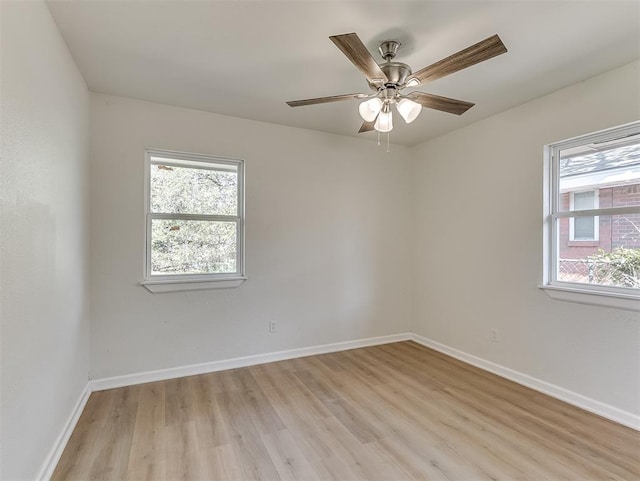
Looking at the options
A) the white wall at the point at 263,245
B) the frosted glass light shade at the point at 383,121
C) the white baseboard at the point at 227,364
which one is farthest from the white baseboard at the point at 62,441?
the frosted glass light shade at the point at 383,121

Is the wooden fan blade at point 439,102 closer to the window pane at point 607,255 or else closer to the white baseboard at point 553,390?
the window pane at point 607,255

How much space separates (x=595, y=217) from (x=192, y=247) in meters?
3.54

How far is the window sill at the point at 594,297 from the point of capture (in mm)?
2223

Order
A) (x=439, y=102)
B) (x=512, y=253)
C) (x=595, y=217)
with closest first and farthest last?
(x=439, y=102)
(x=595, y=217)
(x=512, y=253)

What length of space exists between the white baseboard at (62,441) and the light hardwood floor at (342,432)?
4 centimetres

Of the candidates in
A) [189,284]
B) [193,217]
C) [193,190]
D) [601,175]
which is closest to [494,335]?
[601,175]

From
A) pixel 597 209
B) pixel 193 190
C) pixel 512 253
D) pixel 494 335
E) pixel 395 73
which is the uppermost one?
pixel 395 73

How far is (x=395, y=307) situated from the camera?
13.5 ft

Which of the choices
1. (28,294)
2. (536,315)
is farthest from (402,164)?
(28,294)

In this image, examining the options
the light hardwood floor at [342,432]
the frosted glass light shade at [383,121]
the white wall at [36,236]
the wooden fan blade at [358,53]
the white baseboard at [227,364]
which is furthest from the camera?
the white baseboard at [227,364]

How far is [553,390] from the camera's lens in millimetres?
→ 2633

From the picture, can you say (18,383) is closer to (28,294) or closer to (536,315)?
(28,294)

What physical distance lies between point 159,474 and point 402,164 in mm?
3937

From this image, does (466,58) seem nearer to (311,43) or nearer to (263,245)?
(311,43)
